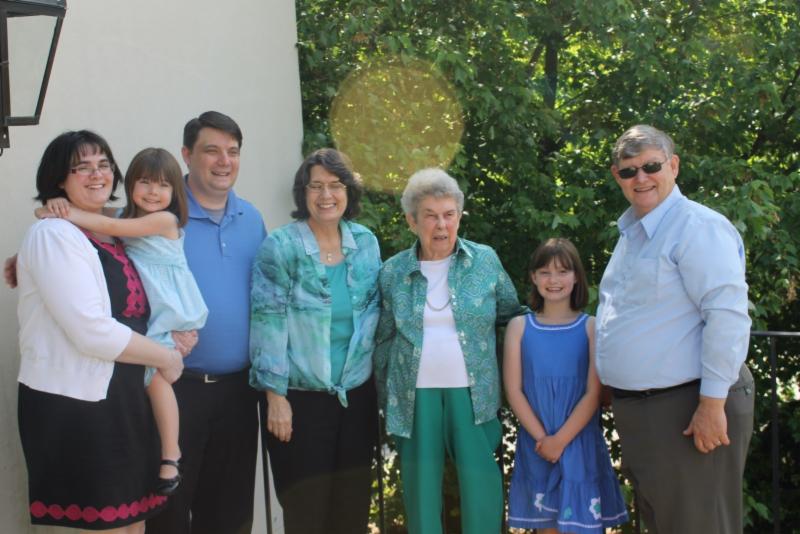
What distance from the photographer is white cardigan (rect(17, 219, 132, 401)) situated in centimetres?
265

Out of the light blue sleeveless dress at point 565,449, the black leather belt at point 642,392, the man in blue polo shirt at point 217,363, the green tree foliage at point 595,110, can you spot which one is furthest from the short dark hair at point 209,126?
the green tree foliage at point 595,110

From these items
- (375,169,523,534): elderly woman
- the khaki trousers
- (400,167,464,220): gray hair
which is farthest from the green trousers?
(400,167,464,220): gray hair

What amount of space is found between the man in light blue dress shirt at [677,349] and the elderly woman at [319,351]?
888 millimetres

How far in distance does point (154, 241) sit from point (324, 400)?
0.82 m

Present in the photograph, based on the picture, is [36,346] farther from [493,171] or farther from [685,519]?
[493,171]

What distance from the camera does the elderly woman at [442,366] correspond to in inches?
126

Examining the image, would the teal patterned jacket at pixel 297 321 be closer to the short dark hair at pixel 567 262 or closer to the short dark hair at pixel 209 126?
the short dark hair at pixel 209 126

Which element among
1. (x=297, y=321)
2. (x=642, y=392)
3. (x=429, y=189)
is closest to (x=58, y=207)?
(x=297, y=321)

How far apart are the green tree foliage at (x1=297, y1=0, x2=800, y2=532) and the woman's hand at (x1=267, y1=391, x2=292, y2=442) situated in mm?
2333

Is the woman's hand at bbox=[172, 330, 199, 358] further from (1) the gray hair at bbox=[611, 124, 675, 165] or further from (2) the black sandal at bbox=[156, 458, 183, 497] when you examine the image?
(1) the gray hair at bbox=[611, 124, 675, 165]

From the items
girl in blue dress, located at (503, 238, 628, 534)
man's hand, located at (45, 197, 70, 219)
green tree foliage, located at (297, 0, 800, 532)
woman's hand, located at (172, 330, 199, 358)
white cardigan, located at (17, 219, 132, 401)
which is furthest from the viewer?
green tree foliage, located at (297, 0, 800, 532)

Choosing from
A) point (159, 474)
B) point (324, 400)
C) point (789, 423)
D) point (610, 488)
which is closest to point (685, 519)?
point (610, 488)

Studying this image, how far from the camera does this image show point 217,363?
10.6 ft

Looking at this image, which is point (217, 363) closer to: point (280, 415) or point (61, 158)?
point (280, 415)
